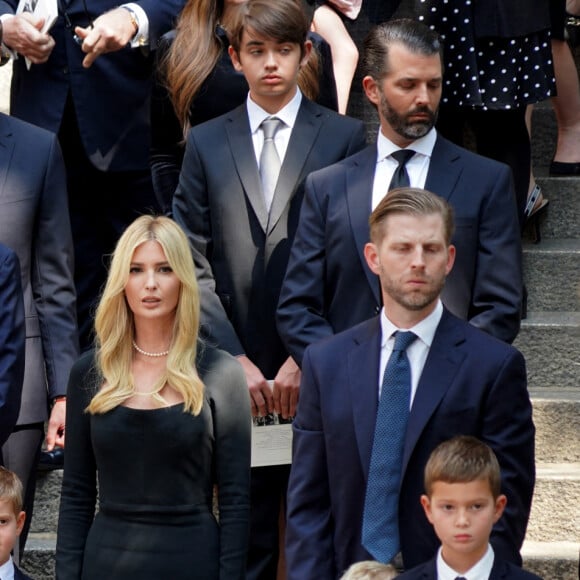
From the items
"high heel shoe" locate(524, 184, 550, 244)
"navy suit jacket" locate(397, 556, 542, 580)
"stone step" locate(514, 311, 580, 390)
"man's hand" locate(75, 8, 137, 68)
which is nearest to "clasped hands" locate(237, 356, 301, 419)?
"navy suit jacket" locate(397, 556, 542, 580)

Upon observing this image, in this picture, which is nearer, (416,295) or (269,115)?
(416,295)

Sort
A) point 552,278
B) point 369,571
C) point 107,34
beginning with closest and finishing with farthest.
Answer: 1. point 369,571
2. point 107,34
3. point 552,278

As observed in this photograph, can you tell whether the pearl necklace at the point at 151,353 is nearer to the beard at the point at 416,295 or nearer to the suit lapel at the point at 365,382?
the suit lapel at the point at 365,382

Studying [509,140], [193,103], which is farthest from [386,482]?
[509,140]

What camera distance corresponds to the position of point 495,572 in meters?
3.79

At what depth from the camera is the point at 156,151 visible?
5.62m

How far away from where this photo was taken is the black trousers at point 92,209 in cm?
609

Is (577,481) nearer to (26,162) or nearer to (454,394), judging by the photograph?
(454,394)

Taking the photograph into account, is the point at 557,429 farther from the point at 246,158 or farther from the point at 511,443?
the point at 511,443

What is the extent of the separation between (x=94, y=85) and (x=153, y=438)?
2010 millimetres

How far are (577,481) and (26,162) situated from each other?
2.12 m

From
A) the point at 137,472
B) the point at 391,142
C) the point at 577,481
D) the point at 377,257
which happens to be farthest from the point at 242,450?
the point at 577,481

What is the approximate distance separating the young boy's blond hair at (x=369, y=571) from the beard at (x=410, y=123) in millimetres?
1330

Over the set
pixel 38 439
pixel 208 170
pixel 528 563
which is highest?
pixel 208 170
